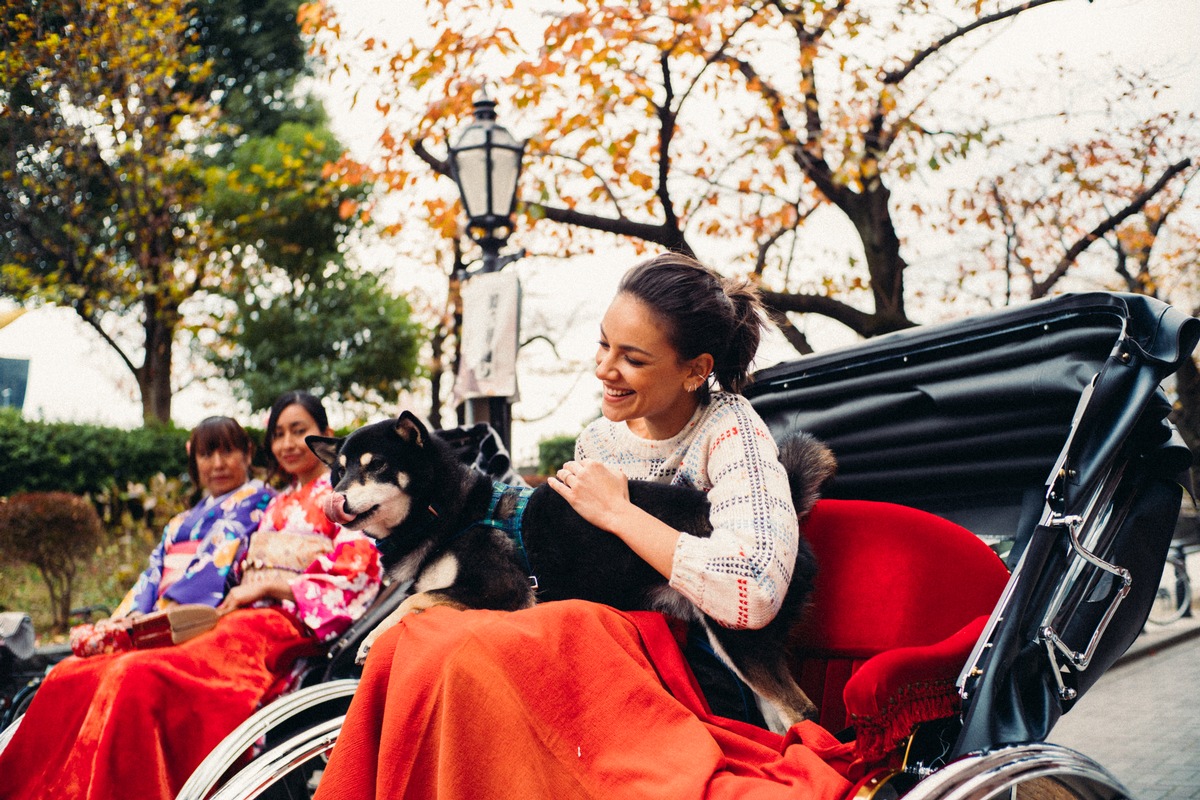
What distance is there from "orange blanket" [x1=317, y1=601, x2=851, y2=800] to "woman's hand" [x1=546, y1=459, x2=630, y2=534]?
1.20 ft

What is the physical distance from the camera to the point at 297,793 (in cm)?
241

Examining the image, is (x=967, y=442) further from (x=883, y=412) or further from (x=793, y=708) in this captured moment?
(x=793, y=708)

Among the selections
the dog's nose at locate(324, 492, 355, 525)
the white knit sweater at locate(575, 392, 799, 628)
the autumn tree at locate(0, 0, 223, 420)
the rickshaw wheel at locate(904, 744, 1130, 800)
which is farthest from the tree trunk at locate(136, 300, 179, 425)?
the rickshaw wheel at locate(904, 744, 1130, 800)

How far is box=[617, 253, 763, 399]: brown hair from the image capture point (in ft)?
6.63

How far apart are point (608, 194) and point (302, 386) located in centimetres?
812

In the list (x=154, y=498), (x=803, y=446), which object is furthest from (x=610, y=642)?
(x=154, y=498)

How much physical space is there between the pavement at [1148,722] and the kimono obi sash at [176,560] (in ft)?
11.0

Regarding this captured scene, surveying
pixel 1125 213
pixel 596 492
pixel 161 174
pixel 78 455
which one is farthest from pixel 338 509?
pixel 161 174

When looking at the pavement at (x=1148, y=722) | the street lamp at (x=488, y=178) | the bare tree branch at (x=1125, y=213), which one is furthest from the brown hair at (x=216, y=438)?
the bare tree branch at (x=1125, y=213)

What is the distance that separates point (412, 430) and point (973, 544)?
1.48m

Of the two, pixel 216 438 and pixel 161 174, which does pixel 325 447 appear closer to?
pixel 216 438

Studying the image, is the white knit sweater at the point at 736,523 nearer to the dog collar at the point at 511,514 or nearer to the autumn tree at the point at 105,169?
the dog collar at the point at 511,514

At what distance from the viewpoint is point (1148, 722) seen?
200 inches

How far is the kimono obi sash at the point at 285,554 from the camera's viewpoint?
3189 mm
